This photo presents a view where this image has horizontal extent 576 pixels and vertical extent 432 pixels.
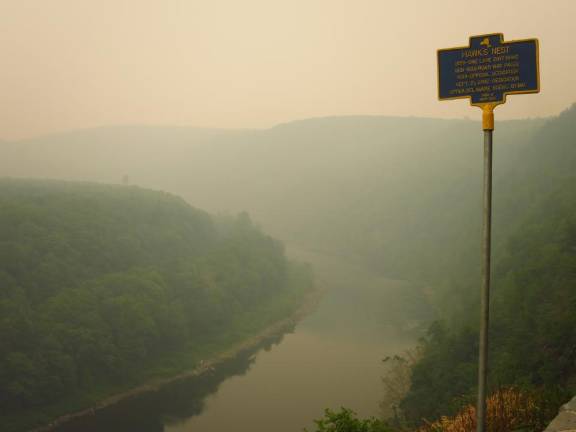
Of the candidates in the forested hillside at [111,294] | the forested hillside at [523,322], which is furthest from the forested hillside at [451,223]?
the forested hillside at [111,294]

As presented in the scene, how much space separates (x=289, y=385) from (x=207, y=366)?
866cm

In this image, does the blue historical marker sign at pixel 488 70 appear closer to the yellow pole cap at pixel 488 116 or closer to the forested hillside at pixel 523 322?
the yellow pole cap at pixel 488 116

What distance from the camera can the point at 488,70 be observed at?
22.9 ft

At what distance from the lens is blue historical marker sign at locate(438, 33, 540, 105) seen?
22.2 feet

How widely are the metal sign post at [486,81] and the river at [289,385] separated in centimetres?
3001

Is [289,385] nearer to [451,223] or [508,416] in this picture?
[508,416]

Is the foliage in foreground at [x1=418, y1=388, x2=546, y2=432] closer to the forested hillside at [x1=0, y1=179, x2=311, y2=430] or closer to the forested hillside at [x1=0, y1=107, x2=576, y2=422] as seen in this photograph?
the forested hillside at [x1=0, y1=107, x2=576, y2=422]

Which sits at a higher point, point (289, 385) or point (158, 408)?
point (289, 385)

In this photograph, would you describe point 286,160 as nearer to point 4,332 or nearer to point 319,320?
point 319,320

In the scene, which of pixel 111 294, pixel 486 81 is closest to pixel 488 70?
pixel 486 81

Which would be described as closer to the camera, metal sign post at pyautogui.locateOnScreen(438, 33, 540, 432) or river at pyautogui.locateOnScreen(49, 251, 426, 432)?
metal sign post at pyautogui.locateOnScreen(438, 33, 540, 432)

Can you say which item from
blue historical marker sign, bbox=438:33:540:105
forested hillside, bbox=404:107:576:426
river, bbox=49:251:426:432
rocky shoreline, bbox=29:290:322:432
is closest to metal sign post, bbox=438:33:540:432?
blue historical marker sign, bbox=438:33:540:105

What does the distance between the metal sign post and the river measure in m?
30.0

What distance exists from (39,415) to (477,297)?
124 ft
